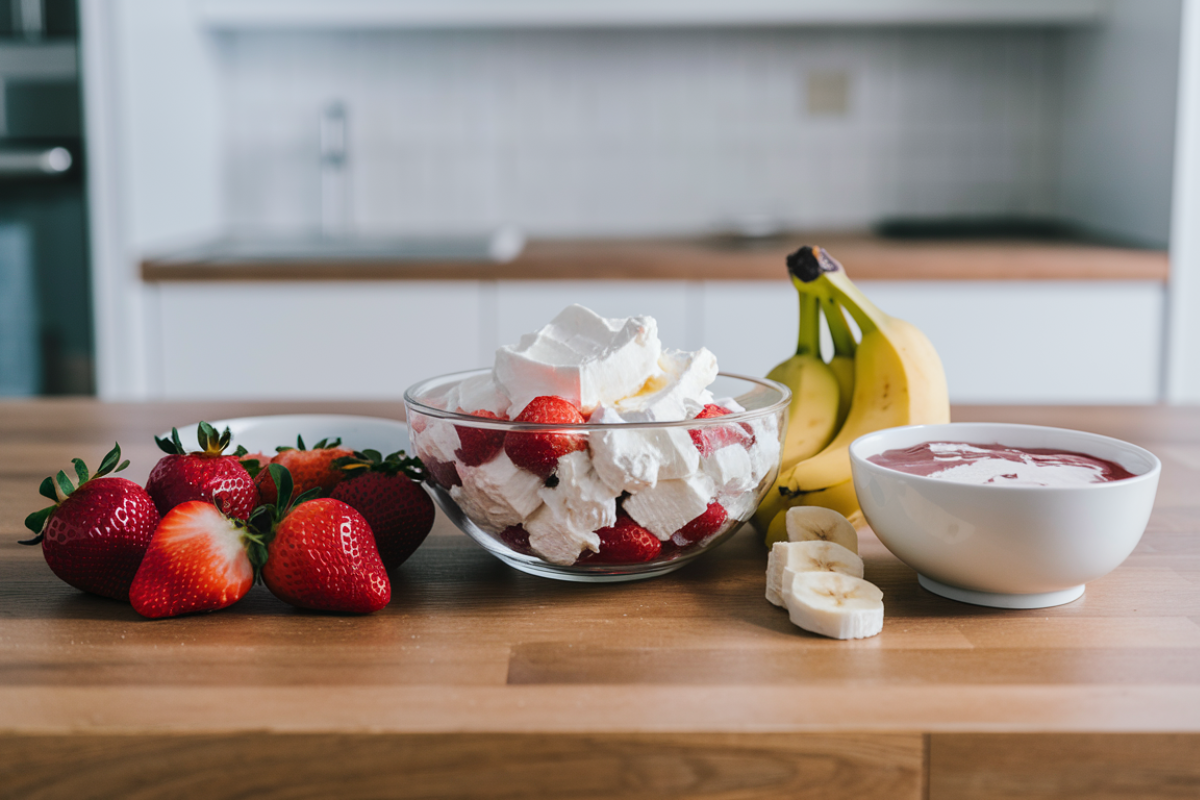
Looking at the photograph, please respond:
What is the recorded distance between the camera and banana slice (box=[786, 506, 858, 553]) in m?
0.73

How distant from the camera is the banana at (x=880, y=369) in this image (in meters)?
0.84

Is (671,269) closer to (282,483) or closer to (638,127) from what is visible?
(638,127)

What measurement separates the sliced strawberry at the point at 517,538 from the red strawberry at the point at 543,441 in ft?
0.17

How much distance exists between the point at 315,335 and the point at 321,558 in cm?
166

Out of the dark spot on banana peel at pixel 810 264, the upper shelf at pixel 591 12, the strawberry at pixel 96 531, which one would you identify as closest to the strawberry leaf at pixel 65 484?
the strawberry at pixel 96 531

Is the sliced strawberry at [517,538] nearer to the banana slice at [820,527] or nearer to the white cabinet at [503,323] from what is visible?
A: the banana slice at [820,527]

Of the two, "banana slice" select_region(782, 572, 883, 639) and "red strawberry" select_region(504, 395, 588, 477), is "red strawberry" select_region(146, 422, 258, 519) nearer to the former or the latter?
"red strawberry" select_region(504, 395, 588, 477)

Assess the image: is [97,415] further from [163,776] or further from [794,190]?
[794,190]

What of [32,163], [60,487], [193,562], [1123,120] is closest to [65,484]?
[60,487]

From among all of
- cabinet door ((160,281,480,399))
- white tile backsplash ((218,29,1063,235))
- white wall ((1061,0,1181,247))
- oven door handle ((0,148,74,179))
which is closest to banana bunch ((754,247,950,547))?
cabinet door ((160,281,480,399))

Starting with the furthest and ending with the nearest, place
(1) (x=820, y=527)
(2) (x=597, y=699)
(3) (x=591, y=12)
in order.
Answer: (3) (x=591, y=12), (1) (x=820, y=527), (2) (x=597, y=699)

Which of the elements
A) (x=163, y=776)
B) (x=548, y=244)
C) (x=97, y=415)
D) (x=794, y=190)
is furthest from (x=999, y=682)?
(x=794, y=190)

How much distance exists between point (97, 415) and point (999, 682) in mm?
1085

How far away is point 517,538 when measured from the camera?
26.9 inches
